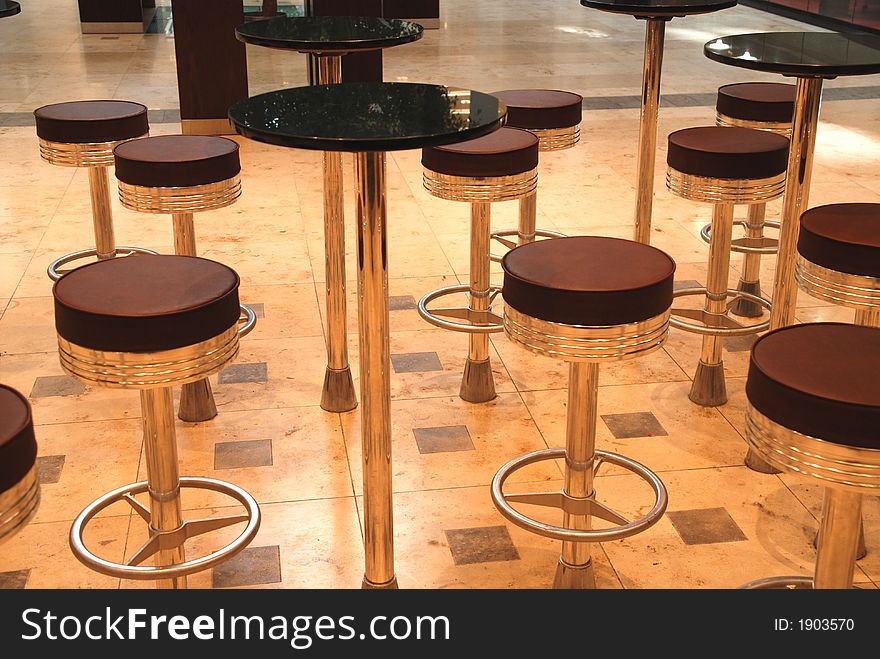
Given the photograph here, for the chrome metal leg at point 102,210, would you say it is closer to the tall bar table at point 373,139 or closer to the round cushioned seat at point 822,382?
the tall bar table at point 373,139

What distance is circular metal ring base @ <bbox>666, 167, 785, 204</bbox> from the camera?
312 cm

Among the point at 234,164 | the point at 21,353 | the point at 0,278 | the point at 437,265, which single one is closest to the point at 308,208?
the point at 437,265

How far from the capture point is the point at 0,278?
4.52m

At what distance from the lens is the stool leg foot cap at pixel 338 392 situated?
3420 mm

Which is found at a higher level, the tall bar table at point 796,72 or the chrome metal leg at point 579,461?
the tall bar table at point 796,72

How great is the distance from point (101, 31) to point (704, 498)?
9.94 metres

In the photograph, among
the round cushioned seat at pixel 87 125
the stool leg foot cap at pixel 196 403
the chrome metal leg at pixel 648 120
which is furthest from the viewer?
the chrome metal leg at pixel 648 120

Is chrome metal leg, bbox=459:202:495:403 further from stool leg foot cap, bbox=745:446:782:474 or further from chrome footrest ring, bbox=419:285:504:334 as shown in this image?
stool leg foot cap, bbox=745:446:782:474

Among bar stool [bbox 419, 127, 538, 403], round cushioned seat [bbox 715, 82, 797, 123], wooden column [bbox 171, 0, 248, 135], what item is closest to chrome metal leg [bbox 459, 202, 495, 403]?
bar stool [bbox 419, 127, 538, 403]

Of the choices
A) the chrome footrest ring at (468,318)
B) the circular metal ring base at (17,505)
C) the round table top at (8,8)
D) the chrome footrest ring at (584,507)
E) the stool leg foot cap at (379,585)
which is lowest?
the stool leg foot cap at (379,585)

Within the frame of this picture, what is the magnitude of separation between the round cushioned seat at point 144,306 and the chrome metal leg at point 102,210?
60.3 inches

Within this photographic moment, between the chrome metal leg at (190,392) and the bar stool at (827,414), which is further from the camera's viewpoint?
the chrome metal leg at (190,392)

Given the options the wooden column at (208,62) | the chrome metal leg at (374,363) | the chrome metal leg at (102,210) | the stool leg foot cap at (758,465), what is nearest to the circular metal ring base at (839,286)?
the stool leg foot cap at (758,465)

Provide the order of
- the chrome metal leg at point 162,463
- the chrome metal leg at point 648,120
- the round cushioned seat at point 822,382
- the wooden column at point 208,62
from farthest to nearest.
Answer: the wooden column at point 208,62, the chrome metal leg at point 648,120, the chrome metal leg at point 162,463, the round cushioned seat at point 822,382
